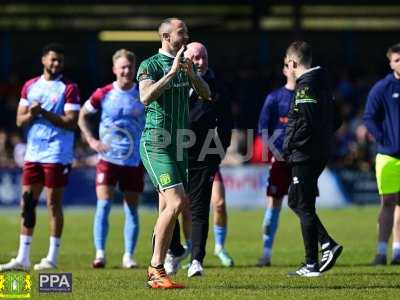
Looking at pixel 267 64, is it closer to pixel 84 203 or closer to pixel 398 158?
pixel 84 203

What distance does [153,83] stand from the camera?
11.0m

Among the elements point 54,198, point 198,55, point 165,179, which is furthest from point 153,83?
point 54,198

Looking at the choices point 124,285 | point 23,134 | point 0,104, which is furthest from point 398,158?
point 0,104

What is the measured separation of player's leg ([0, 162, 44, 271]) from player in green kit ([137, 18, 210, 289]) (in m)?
2.90

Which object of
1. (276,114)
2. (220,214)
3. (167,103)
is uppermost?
(167,103)

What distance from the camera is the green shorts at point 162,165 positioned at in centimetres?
1107

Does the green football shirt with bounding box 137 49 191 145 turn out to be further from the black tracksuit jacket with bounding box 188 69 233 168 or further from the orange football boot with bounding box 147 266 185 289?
the black tracksuit jacket with bounding box 188 69 233 168

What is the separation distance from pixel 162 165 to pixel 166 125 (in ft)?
1.37

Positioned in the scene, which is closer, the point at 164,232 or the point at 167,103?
the point at 164,232

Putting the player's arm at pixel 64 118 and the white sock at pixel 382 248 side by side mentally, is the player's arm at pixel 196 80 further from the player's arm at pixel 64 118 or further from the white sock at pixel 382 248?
the white sock at pixel 382 248

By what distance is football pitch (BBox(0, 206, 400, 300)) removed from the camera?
10695mm

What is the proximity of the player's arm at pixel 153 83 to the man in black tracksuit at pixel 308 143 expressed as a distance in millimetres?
1763

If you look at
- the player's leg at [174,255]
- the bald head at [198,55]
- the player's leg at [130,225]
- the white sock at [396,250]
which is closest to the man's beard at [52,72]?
the player's leg at [130,225]

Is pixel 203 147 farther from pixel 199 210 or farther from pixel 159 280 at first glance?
pixel 159 280
